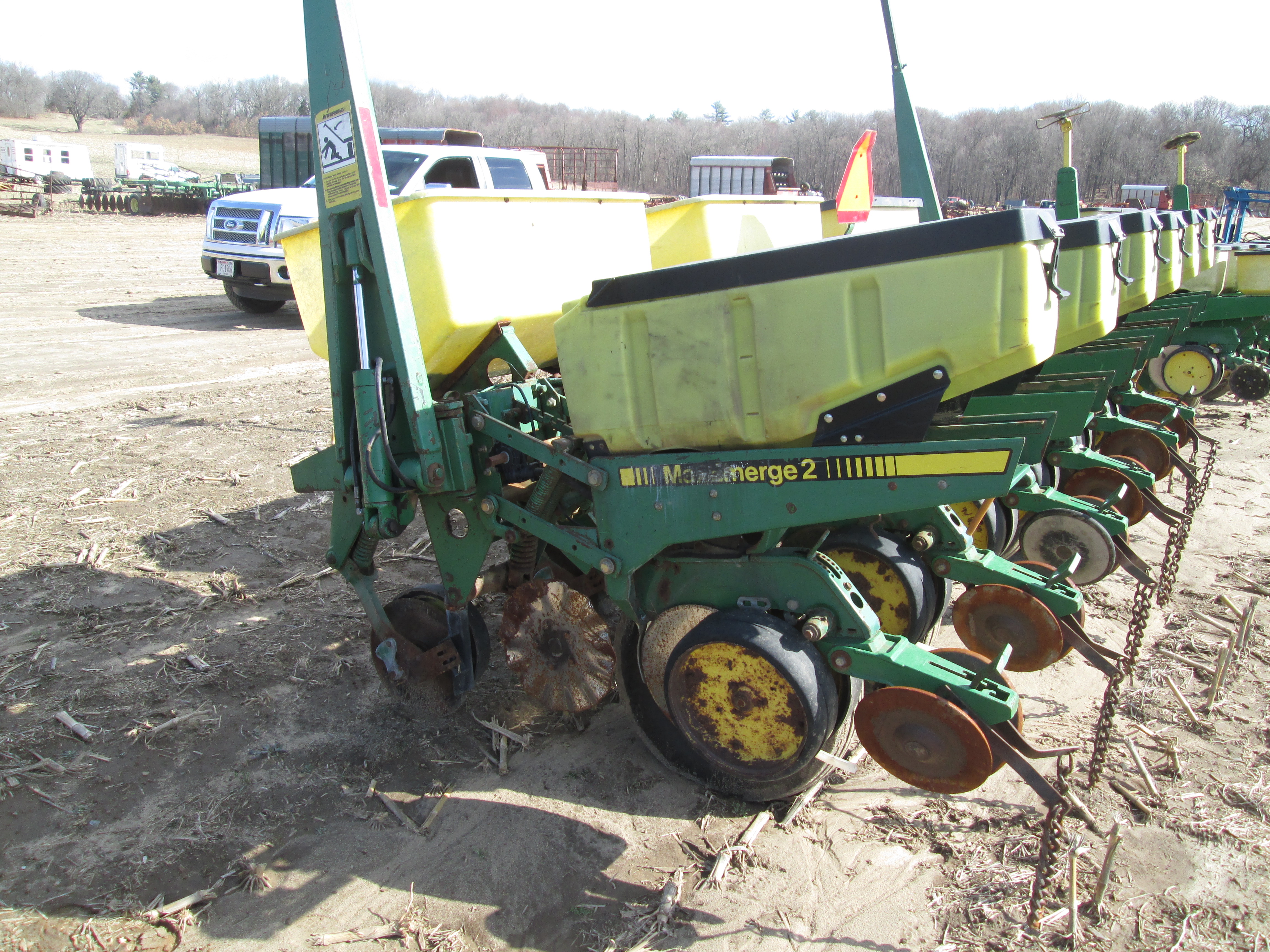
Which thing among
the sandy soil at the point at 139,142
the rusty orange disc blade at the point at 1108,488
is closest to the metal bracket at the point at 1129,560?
the rusty orange disc blade at the point at 1108,488

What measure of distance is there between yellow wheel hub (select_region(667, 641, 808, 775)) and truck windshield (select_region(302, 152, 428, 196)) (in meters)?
7.52

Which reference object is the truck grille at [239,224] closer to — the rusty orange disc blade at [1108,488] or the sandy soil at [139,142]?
the rusty orange disc blade at [1108,488]

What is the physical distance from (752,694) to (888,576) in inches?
46.5

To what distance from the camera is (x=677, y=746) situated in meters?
3.41

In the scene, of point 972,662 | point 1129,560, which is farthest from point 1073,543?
point 972,662

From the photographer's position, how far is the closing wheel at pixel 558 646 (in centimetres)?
339

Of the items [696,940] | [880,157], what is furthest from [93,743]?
[880,157]

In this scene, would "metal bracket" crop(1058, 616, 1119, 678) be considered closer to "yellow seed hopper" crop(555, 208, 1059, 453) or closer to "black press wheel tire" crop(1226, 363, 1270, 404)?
"yellow seed hopper" crop(555, 208, 1059, 453)

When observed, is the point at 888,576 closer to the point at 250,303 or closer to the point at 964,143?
the point at 250,303

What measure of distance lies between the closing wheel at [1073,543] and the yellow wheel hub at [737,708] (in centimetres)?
239

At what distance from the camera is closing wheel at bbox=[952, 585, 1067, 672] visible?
3.68 meters

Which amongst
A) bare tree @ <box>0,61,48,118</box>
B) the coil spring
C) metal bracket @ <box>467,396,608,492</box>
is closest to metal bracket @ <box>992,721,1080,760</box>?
metal bracket @ <box>467,396,608,492</box>

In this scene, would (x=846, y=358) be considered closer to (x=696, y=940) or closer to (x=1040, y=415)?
(x=1040, y=415)

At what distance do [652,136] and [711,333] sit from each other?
154 feet
